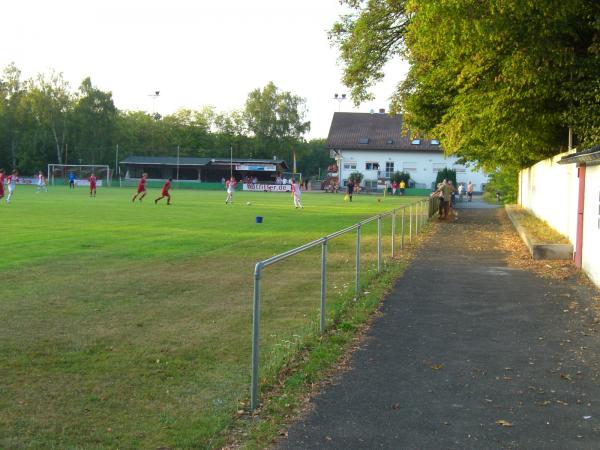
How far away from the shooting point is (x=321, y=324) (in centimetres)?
798

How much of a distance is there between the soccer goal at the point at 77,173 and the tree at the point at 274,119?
1250 inches

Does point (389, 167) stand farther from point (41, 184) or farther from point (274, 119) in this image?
point (41, 184)

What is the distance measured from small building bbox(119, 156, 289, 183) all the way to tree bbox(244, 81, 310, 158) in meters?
16.8

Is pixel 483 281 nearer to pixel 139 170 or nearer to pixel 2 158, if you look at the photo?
pixel 139 170

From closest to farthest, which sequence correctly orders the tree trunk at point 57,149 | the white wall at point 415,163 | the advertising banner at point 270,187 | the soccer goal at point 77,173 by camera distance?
1. the advertising banner at point 270,187
2. the soccer goal at point 77,173
3. the white wall at point 415,163
4. the tree trunk at point 57,149

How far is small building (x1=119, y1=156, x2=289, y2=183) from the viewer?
292 feet

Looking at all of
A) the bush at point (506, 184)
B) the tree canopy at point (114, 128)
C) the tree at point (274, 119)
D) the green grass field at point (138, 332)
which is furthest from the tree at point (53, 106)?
the green grass field at point (138, 332)

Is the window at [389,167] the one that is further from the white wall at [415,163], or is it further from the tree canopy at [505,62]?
the tree canopy at [505,62]

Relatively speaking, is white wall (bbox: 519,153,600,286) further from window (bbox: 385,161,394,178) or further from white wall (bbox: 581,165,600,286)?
window (bbox: 385,161,394,178)

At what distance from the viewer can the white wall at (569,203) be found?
1228 centimetres

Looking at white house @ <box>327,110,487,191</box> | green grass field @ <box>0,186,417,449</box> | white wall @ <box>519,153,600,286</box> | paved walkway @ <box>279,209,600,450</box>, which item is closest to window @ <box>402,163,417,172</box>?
white house @ <box>327,110,487,191</box>

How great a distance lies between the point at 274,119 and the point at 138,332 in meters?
103

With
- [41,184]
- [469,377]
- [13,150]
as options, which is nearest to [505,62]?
[469,377]

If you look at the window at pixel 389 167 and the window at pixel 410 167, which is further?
the window at pixel 389 167
